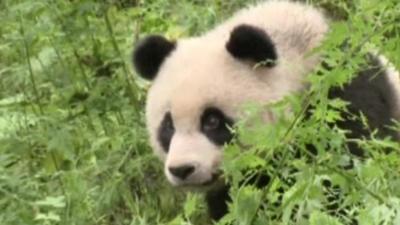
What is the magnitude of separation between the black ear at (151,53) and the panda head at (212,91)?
3 cm

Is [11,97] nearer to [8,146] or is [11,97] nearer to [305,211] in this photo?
[8,146]

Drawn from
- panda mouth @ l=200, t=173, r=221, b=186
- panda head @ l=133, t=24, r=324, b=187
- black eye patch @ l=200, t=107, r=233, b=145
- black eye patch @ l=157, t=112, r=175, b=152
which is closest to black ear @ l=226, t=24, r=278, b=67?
panda head @ l=133, t=24, r=324, b=187

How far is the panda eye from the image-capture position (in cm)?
604

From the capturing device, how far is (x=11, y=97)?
7496 mm

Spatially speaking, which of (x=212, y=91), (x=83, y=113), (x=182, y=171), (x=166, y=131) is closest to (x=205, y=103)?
(x=212, y=91)

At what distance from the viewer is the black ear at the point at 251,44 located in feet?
19.4

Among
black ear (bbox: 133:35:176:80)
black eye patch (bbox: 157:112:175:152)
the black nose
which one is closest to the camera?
the black nose

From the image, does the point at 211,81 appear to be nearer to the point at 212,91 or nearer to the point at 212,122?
the point at 212,91

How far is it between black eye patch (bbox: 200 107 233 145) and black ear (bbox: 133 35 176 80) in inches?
19.9

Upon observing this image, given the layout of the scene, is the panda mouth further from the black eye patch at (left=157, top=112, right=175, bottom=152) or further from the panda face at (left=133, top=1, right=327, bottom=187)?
the black eye patch at (left=157, top=112, right=175, bottom=152)

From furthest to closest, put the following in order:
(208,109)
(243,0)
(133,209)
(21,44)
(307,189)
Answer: (243,0), (21,44), (133,209), (208,109), (307,189)

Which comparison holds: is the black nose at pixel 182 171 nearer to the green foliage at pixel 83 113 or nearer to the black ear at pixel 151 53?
the green foliage at pixel 83 113

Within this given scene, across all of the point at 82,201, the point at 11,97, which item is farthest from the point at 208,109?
the point at 11,97

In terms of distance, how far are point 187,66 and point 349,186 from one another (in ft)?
7.23
